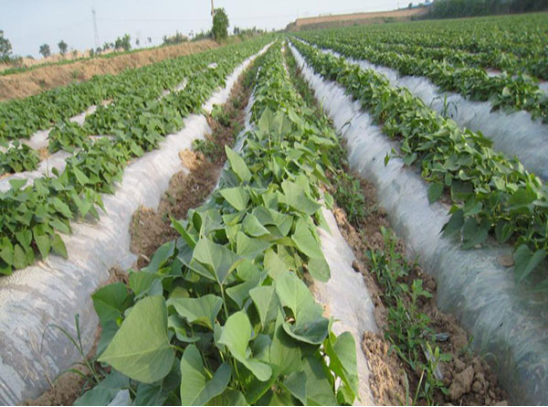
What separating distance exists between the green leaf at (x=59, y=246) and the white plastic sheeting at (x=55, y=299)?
7 cm

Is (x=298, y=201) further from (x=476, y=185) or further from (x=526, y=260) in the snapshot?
(x=476, y=185)

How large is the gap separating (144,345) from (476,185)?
8.25ft

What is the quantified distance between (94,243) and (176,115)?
3.36m

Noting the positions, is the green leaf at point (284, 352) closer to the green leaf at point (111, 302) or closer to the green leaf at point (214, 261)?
the green leaf at point (214, 261)

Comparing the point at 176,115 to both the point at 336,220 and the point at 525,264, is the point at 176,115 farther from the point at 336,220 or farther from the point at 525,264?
the point at 525,264

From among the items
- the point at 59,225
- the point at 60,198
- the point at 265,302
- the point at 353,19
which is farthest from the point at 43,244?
the point at 353,19

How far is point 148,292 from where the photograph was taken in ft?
4.54

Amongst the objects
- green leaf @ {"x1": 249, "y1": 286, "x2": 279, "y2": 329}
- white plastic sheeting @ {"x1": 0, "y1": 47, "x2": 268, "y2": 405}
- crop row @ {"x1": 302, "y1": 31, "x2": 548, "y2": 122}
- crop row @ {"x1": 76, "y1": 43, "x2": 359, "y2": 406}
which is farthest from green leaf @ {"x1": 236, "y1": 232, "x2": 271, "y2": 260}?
crop row @ {"x1": 302, "y1": 31, "x2": 548, "y2": 122}

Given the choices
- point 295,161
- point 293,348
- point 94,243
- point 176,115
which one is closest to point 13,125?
point 176,115

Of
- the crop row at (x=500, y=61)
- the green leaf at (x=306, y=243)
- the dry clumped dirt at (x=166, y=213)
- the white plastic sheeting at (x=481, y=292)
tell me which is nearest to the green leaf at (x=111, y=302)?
the dry clumped dirt at (x=166, y=213)

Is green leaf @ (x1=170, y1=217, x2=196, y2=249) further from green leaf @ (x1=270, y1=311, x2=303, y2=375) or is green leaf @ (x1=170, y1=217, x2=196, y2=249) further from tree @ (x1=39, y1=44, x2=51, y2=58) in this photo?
tree @ (x1=39, y1=44, x2=51, y2=58)

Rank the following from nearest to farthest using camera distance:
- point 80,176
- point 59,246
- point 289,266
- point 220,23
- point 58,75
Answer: point 289,266 → point 59,246 → point 80,176 → point 58,75 → point 220,23

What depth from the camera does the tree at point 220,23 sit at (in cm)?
3495

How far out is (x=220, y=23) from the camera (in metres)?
35.2
